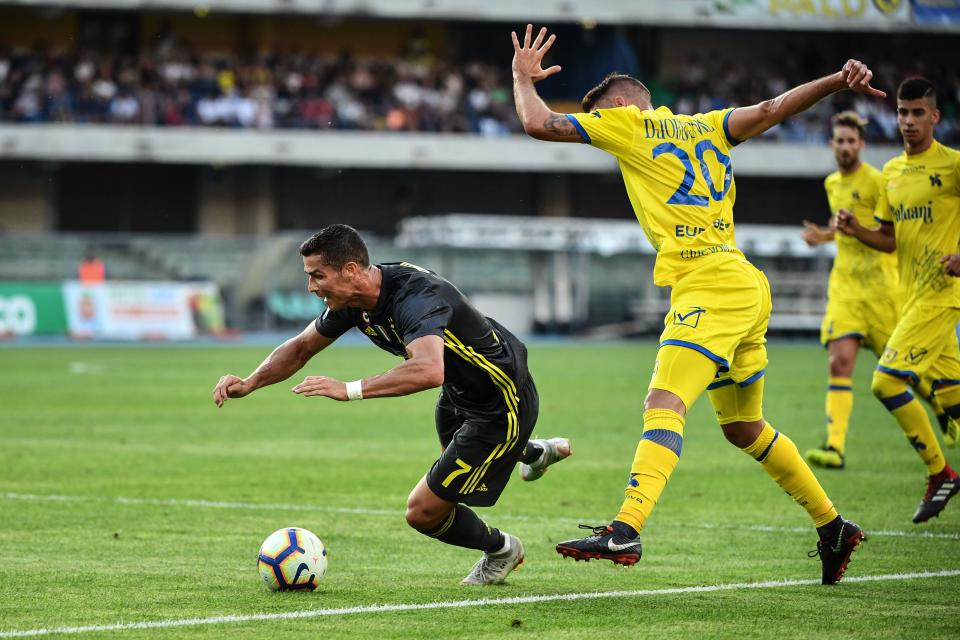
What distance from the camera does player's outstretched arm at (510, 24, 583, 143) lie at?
6.60 m

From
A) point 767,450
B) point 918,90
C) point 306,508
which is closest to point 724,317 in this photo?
point 767,450

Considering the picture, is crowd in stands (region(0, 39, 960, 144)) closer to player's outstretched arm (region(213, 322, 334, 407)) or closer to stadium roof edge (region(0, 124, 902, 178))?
stadium roof edge (region(0, 124, 902, 178))

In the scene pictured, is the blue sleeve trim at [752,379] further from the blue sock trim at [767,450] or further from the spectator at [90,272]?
the spectator at [90,272]

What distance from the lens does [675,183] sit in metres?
6.96

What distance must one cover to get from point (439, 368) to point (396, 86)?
133ft

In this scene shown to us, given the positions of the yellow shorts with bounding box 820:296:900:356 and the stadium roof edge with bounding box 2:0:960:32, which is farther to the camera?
the stadium roof edge with bounding box 2:0:960:32

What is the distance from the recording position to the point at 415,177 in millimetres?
48250

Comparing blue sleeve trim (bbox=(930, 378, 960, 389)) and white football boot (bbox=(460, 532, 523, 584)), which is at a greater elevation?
blue sleeve trim (bbox=(930, 378, 960, 389))

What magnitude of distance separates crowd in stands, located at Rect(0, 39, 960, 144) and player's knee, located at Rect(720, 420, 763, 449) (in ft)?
120

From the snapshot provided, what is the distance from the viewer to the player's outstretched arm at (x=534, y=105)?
6602 mm

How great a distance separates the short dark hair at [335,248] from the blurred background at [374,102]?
30850 mm

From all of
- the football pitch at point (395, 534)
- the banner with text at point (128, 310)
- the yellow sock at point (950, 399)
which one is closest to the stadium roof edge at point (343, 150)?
the banner with text at point (128, 310)

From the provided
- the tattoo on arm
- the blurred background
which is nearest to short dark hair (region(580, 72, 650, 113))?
the tattoo on arm

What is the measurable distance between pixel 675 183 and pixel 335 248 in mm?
1797
